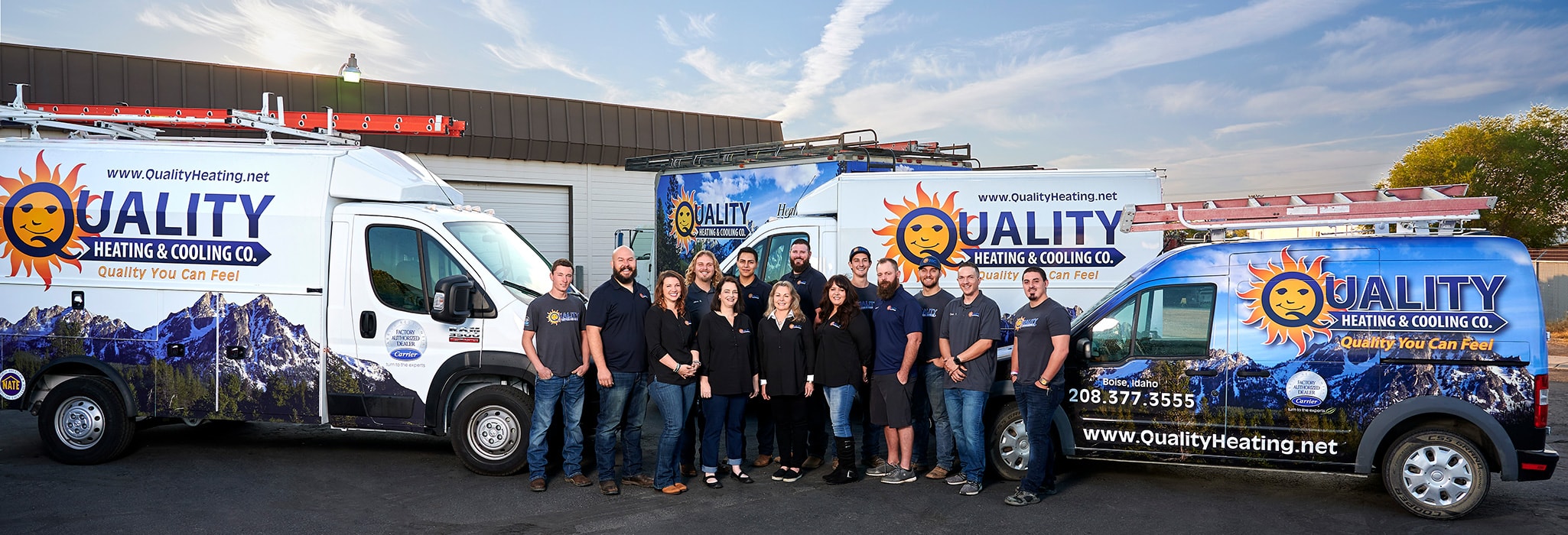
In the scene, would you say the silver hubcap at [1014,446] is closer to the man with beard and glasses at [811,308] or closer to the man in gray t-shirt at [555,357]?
the man with beard and glasses at [811,308]

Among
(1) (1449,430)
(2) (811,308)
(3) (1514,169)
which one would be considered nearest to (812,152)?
(2) (811,308)

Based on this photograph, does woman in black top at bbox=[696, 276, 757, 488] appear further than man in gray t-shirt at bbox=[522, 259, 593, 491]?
Yes

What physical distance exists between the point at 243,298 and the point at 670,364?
346 centimetres

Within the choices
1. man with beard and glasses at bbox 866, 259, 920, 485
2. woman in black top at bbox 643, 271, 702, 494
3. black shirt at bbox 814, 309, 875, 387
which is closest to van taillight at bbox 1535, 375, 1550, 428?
man with beard and glasses at bbox 866, 259, 920, 485

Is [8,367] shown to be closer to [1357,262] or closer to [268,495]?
[268,495]

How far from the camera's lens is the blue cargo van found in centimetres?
617

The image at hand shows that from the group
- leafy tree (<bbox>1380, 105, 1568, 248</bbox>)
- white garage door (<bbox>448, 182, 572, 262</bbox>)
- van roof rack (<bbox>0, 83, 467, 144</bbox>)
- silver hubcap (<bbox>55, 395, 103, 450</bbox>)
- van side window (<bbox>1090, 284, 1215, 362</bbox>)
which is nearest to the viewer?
van side window (<bbox>1090, 284, 1215, 362</bbox>)

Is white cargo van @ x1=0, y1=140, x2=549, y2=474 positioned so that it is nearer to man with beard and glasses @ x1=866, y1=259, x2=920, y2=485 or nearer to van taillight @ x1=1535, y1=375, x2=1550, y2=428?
man with beard and glasses @ x1=866, y1=259, x2=920, y2=485

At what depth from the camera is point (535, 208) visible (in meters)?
20.0

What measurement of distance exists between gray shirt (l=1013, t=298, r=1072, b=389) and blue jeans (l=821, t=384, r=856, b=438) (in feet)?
4.10

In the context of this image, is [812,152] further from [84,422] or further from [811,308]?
[84,422]

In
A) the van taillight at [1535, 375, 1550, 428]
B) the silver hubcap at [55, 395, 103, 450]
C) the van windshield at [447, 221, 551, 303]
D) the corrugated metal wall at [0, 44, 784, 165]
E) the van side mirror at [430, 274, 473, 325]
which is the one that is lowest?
the silver hubcap at [55, 395, 103, 450]

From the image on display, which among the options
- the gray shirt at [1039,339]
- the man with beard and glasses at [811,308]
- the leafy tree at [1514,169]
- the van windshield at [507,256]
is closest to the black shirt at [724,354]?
the man with beard and glasses at [811,308]

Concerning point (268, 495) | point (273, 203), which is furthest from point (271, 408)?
point (273, 203)
